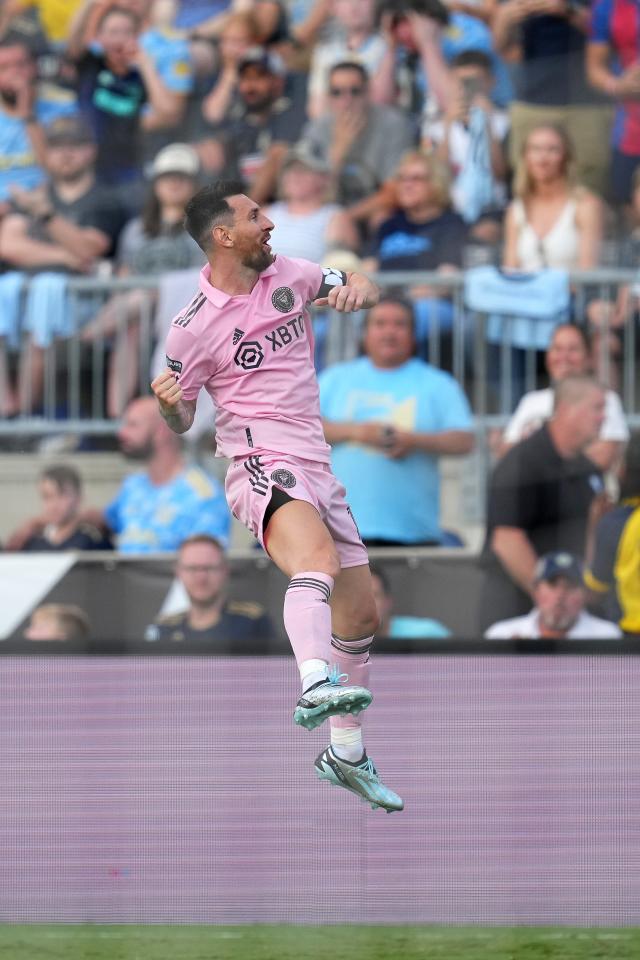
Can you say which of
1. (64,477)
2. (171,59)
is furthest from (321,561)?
(171,59)

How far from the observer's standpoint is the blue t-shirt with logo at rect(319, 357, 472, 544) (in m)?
6.51

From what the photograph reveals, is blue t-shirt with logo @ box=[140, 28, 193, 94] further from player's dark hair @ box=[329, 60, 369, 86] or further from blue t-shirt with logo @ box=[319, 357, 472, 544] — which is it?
blue t-shirt with logo @ box=[319, 357, 472, 544]

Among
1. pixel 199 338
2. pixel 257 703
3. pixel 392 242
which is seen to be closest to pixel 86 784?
pixel 257 703

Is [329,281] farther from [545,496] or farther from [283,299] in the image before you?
[545,496]

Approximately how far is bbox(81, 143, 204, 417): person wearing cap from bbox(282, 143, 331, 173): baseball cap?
1.46 ft

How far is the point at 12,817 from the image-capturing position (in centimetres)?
542

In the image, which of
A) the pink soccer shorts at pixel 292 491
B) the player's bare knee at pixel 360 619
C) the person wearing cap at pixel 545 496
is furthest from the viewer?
the person wearing cap at pixel 545 496

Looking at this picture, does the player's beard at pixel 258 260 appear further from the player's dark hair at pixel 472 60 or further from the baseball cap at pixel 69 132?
the baseball cap at pixel 69 132

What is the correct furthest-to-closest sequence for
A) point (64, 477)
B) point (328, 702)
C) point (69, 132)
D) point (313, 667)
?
point (69, 132)
point (64, 477)
point (313, 667)
point (328, 702)

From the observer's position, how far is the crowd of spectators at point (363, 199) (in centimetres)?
651

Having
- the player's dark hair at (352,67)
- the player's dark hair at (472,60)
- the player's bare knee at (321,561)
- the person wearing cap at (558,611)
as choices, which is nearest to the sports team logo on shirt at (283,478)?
the player's bare knee at (321,561)

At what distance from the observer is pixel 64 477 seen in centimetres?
684

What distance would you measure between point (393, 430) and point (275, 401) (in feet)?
8.65

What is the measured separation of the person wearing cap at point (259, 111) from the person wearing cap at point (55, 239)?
65 centimetres
